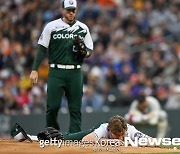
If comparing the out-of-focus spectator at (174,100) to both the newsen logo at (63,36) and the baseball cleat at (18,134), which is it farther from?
the baseball cleat at (18,134)

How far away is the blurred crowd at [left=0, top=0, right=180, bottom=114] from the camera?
20406 mm

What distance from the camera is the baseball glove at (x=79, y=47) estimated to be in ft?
40.6

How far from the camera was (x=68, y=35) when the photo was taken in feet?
41.4

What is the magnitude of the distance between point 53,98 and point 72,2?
1637mm

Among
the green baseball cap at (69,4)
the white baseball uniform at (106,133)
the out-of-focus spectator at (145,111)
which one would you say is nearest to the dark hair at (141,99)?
the out-of-focus spectator at (145,111)

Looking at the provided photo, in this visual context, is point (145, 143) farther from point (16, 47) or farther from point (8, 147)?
point (16, 47)

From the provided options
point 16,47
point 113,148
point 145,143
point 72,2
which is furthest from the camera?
point 16,47

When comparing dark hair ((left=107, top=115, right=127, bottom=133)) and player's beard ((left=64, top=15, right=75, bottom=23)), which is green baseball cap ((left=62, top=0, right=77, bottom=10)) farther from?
dark hair ((left=107, top=115, right=127, bottom=133))

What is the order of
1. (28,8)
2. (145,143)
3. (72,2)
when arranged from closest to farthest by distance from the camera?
1. (145,143)
2. (72,2)
3. (28,8)

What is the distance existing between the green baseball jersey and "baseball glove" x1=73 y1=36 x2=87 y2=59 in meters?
0.09

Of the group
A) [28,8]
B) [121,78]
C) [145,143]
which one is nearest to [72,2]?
[145,143]

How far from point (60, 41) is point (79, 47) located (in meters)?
0.40
